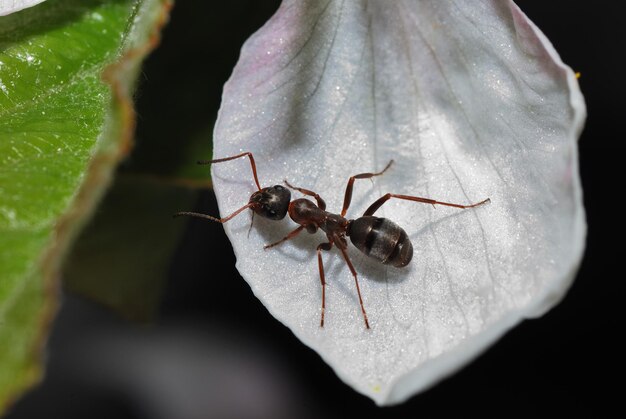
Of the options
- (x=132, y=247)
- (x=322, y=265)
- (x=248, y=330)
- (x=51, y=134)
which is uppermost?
(x=51, y=134)

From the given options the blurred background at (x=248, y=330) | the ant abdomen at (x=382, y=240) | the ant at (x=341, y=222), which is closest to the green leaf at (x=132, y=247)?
the blurred background at (x=248, y=330)

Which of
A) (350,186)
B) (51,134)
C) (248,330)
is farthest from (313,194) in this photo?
(248,330)

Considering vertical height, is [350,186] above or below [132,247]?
above

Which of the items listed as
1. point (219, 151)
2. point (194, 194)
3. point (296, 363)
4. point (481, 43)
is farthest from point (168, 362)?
point (481, 43)

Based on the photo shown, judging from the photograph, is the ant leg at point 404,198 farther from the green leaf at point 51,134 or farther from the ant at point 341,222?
the green leaf at point 51,134

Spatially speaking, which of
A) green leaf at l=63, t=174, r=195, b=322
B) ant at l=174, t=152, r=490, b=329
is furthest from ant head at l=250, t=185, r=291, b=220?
green leaf at l=63, t=174, r=195, b=322

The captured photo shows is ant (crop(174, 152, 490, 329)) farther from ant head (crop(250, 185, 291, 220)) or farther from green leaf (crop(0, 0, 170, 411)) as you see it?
green leaf (crop(0, 0, 170, 411))

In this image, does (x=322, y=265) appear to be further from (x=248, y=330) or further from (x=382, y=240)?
(x=248, y=330)
